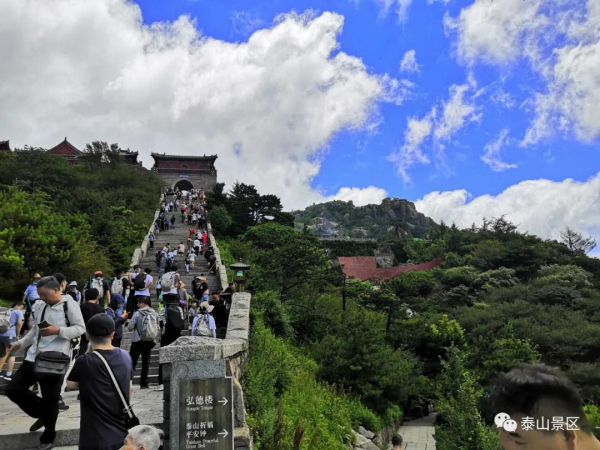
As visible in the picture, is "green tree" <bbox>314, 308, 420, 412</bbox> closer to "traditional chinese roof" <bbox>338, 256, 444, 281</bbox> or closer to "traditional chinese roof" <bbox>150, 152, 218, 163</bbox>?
"traditional chinese roof" <bbox>338, 256, 444, 281</bbox>

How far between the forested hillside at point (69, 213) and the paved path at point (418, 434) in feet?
45.2

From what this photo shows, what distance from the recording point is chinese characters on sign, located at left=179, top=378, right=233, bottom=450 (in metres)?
4.39

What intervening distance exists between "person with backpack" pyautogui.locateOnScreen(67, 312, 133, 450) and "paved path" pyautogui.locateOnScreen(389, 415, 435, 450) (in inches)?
616

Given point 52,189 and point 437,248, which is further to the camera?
point 437,248

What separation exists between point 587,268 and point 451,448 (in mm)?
33818

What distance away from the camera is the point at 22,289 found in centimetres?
1650

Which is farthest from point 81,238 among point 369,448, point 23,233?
point 369,448

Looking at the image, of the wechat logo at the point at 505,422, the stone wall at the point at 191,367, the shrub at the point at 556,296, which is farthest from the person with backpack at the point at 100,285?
the shrub at the point at 556,296

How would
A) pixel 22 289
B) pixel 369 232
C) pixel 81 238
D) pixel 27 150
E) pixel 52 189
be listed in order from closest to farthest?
pixel 22 289 → pixel 81 238 → pixel 52 189 → pixel 27 150 → pixel 369 232

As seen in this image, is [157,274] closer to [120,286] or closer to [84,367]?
[120,286]

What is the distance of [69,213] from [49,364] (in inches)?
883

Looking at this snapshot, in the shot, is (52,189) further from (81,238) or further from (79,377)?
(79,377)

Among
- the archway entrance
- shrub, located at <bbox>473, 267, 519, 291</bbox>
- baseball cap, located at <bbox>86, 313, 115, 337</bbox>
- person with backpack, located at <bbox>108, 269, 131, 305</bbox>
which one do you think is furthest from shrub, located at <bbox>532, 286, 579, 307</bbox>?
the archway entrance

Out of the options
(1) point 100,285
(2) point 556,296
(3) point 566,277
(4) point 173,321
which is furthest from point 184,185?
(4) point 173,321
